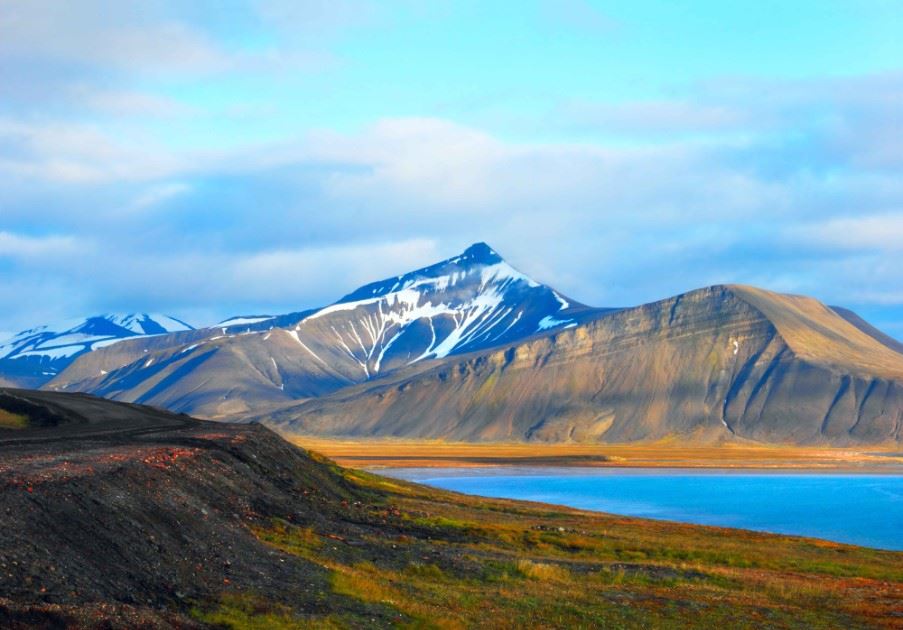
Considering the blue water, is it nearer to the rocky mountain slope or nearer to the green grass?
the rocky mountain slope

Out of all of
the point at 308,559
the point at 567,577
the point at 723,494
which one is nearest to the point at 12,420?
the point at 308,559

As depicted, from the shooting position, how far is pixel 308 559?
1297 inches

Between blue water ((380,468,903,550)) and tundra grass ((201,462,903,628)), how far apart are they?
69.2ft

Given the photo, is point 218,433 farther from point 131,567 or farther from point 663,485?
point 663,485

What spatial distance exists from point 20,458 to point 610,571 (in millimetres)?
18870

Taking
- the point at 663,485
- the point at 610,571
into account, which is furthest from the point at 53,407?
the point at 663,485

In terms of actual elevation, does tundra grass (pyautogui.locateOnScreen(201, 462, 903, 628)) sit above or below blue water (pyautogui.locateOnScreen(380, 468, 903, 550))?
above

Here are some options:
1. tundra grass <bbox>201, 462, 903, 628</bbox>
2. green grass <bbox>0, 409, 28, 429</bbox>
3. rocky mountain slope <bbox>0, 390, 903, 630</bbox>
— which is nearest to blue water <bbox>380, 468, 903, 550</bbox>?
tundra grass <bbox>201, 462, 903, 628</bbox>

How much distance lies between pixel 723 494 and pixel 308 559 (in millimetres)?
82945

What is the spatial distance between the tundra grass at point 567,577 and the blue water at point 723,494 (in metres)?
21.1

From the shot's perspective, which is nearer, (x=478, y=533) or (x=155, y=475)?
(x=155, y=475)

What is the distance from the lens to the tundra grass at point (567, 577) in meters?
28.1

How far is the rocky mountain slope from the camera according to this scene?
23.7m

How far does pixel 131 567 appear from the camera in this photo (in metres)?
25.1
